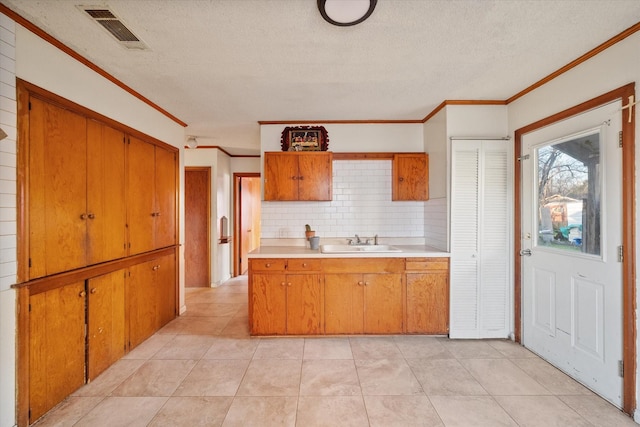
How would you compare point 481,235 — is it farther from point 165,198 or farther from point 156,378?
point 165,198

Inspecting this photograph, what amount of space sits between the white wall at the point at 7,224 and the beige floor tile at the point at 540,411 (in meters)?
3.16

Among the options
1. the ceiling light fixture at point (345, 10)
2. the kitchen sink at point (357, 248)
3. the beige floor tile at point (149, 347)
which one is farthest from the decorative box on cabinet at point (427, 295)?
the beige floor tile at point (149, 347)

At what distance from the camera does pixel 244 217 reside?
616 cm

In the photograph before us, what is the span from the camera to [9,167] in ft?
5.59

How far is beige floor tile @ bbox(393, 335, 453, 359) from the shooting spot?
2691 millimetres

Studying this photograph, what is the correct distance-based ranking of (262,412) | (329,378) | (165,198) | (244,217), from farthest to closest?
(244,217) < (165,198) < (329,378) < (262,412)

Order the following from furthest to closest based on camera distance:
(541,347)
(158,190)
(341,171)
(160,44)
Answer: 1. (341,171)
2. (158,190)
3. (541,347)
4. (160,44)

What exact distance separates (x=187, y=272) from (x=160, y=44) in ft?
13.4

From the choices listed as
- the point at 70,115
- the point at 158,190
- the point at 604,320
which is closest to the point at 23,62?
the point at 70,115

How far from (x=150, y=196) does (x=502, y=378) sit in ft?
12.2

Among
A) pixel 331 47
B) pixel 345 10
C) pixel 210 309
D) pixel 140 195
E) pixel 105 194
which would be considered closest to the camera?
pixel 345 10

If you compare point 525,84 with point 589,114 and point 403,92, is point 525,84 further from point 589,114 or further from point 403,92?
point 403,92

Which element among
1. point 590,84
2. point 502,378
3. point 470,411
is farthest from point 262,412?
point 590,84

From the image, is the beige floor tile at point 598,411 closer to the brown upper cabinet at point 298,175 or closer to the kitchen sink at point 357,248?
the kitchen sink at point 357,248
